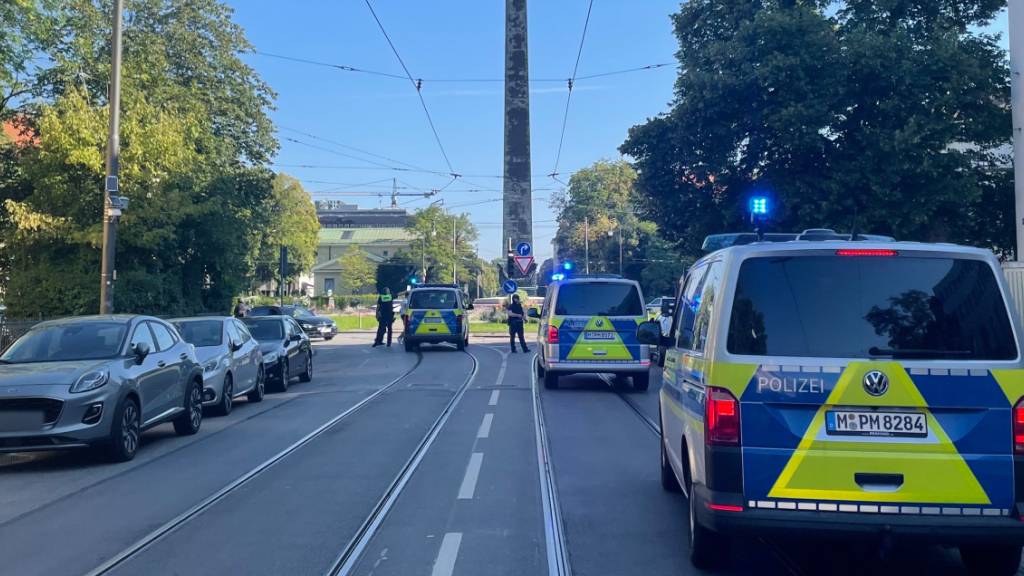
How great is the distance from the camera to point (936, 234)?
23094 mm

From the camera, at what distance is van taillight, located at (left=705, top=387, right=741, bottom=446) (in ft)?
16.2

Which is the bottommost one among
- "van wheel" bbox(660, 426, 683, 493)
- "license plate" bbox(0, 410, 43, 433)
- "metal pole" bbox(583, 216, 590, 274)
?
"van wheel" bbox(660, 426, 683, 493)

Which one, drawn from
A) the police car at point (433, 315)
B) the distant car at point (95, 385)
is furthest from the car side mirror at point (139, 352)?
the police car at point (433, 315)

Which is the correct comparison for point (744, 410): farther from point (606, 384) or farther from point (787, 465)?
point (606, 384)

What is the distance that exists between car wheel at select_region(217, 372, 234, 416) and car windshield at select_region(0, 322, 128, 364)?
3430 millimetres

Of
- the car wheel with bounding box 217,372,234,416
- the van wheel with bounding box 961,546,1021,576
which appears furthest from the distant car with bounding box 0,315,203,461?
the van wheel with bounding box 961,546,1021,576

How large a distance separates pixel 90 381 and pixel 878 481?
25.5 ft

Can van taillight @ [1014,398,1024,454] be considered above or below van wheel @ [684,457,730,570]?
above

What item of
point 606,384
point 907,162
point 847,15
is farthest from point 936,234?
Result: point 606,384

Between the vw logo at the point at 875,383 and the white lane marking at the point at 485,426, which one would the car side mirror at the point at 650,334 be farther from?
the white lane marking at the point at 485,426

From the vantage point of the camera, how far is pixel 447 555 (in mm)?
5992

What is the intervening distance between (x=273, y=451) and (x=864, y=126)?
1729cm

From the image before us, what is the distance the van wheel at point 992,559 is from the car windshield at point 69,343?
28.2 ft

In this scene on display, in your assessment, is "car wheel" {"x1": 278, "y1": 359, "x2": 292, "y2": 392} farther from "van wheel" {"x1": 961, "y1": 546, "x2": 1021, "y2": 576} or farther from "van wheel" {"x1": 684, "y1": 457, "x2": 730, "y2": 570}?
"van wheel" {"x1": 961, "y1": 546, "x2": 1021, "y2": 576}
